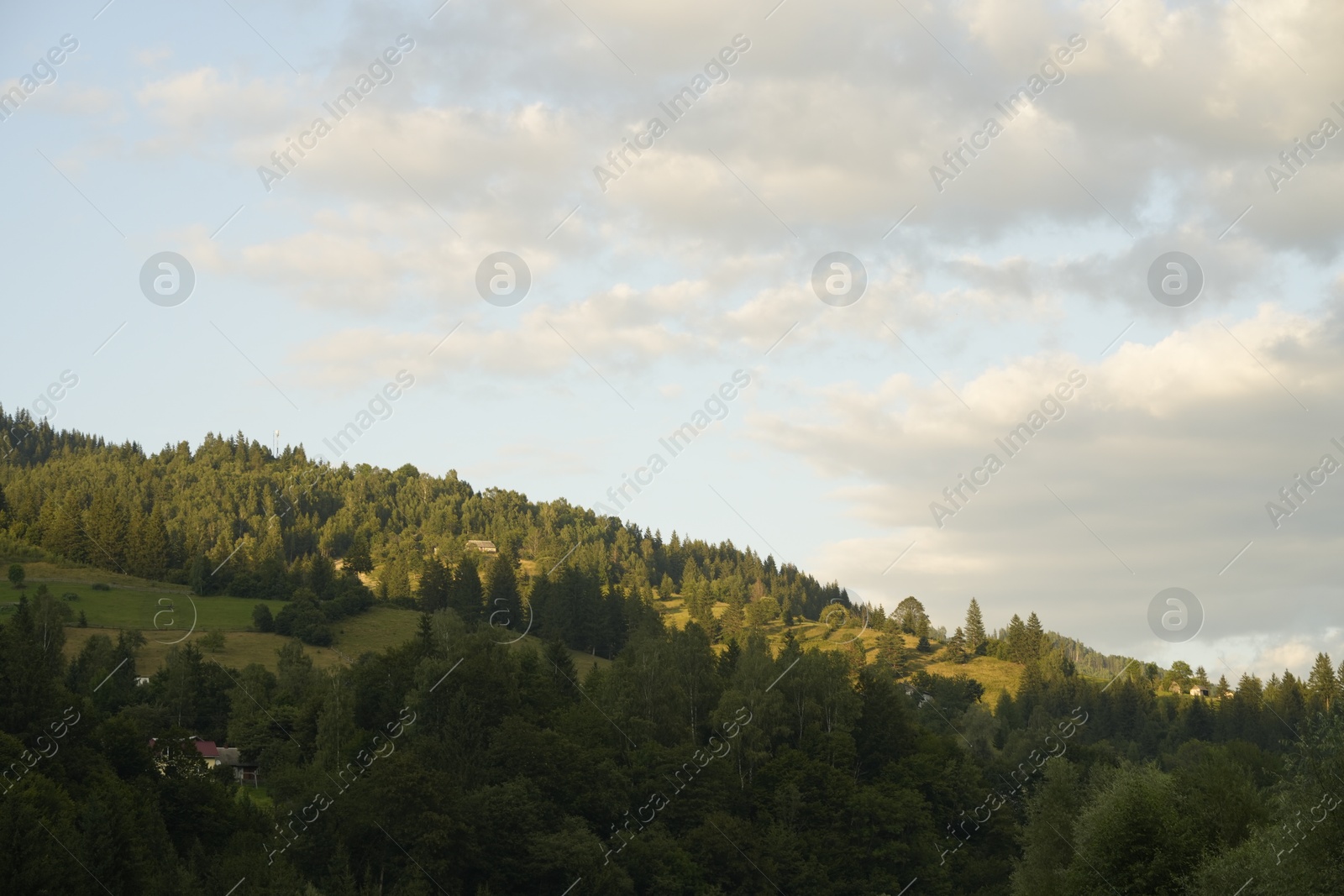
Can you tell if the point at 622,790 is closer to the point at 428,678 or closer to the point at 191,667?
the point at 428,678

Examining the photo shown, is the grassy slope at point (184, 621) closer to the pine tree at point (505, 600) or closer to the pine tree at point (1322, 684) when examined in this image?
the pine tree at point (505, 600)

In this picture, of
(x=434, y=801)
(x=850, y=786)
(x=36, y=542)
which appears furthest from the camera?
A: (x=36, y=542)

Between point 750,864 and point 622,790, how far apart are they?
444 inches

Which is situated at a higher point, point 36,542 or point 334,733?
point 36,542

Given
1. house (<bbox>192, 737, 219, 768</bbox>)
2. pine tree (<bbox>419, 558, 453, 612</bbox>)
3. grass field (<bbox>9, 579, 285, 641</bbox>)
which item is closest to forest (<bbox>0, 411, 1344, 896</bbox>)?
house (<bbox>192, 737, 219, 768</bbox>)

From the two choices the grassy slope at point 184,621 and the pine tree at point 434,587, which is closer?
the grassy slope at point 184,621

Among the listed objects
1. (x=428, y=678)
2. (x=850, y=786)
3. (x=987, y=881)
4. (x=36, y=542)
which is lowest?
(x=987, y=881)

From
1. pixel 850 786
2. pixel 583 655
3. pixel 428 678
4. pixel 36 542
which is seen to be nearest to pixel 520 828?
pixel 428 678

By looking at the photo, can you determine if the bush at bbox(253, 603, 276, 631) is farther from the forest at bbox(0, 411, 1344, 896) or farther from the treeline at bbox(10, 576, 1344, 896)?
the treeline at bbox(10, 576, 1344, 896)

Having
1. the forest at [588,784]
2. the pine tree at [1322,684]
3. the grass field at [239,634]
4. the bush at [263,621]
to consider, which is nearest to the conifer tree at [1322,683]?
the pine tree at [1322,684]

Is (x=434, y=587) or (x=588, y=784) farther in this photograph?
(x=434, y=587)

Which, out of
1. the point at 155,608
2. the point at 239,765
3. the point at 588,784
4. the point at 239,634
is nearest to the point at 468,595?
the point at 239,634

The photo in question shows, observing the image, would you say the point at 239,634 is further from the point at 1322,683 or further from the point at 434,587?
the point at 1322,683

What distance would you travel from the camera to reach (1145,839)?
59281mm
